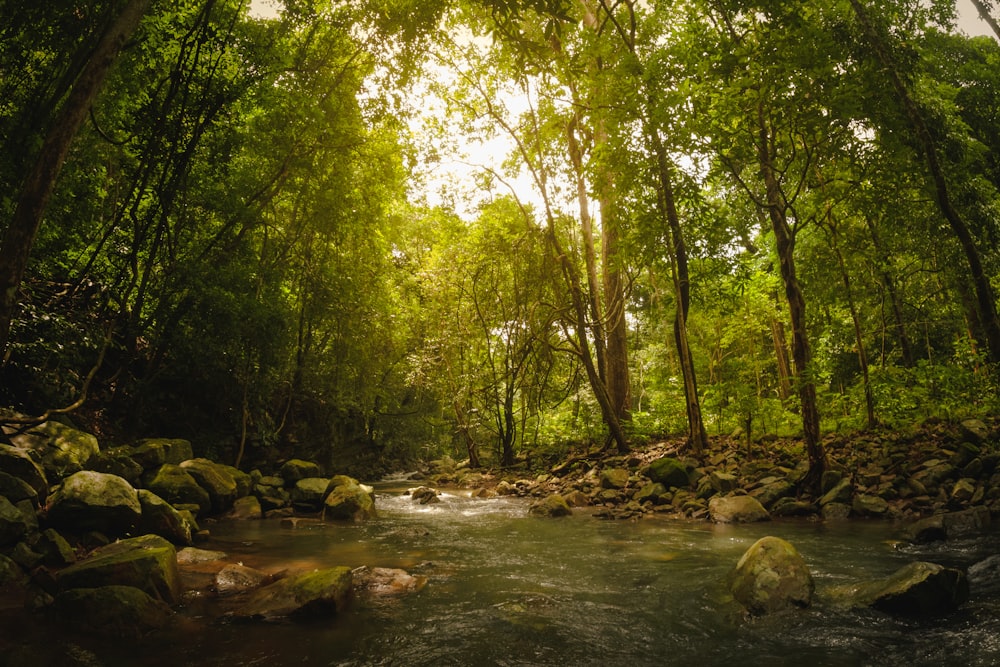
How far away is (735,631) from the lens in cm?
379

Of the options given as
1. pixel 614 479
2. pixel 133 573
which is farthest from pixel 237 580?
pixel 614 479

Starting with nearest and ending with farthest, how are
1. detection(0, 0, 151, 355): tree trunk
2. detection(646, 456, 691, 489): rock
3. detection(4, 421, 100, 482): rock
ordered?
1. detection(0, 0, 151, 355): tree trunk
2. detection(4, 421, 100, 482): rock
3. detection(646, 456, 691, 489): rock

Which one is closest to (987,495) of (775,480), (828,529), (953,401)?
(953,401)

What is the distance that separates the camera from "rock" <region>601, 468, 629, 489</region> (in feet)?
36.2

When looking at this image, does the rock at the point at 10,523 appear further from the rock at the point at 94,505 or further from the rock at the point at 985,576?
the rock at the point at 985,576

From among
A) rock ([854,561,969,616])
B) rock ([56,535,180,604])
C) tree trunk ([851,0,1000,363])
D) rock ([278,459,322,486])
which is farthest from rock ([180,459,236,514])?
tree trunk ([851,0,1000,363])

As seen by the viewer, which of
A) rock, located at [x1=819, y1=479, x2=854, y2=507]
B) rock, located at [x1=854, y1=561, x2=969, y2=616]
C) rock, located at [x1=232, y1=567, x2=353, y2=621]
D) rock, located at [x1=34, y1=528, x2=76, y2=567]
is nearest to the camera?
rock, located at [x1=854, y1=561, x2=969, y2=616]

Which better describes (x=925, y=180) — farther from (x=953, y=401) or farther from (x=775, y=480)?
(x=775, y=480)

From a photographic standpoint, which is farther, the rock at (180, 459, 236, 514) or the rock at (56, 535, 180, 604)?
the rock at (180, 459, 236, 514)

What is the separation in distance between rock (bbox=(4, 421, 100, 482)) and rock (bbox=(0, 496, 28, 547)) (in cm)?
141

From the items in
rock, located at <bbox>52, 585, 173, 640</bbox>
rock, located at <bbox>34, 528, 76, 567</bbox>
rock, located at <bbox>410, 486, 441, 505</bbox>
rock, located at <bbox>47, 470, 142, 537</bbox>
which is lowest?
Result: rock, located at <bbox>410, 486, 441, 505</bbox>

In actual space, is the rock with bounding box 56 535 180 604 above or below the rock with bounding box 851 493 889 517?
above

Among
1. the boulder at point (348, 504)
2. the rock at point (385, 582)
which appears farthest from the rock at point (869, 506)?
the boulder at point (348, 504)

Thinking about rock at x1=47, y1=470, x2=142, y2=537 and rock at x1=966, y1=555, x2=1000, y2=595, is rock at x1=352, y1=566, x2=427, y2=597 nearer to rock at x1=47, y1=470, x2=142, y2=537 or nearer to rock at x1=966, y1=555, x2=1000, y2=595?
rock at x1=47, y1=470, x2=142, y2=537
